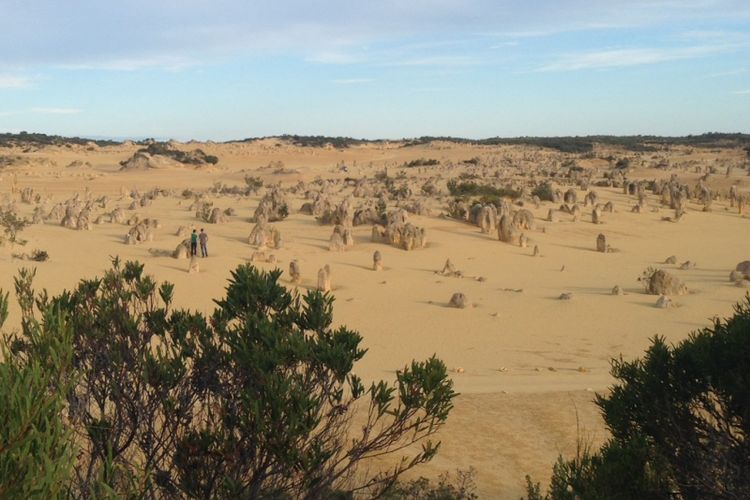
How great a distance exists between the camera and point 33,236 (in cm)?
2002

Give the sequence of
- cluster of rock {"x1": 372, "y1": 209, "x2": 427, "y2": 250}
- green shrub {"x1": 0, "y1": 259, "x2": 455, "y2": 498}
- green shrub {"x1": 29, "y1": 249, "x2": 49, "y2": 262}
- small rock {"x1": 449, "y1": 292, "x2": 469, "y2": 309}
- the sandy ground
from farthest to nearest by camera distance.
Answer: cluster of rock {"x1": 372, "y1": 209, "x2": 427, "y2": 250} → green shrub {"x1": 29, "y1": 249, "x2": 49, "y2": 262} → small rock {"x1": 449, "y1": 292, "x2": 469, "y2": 309} → the sandy ground → green shrub {"x1": 0, "y1": 259, "x2": 455, "y2": 498}

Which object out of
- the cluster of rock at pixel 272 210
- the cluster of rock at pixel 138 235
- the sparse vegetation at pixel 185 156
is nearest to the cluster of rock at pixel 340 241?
the cluster of rock at pixel 272 210

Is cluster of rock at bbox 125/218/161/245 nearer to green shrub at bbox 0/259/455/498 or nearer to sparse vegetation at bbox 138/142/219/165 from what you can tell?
green shrub at bbox 0/259/455/498

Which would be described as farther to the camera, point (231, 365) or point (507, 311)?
point (507, 311)

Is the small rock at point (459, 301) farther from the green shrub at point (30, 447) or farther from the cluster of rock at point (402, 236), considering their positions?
the green shrub at point (30, 447)

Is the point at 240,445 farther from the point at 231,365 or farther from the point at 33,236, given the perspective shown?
the point at 33,236

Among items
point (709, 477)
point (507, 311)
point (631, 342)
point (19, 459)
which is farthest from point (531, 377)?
point (19, 459)

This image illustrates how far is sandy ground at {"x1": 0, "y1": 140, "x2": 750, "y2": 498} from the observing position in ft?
27.8

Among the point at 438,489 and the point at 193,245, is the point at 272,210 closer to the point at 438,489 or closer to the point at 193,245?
the point at 193,245

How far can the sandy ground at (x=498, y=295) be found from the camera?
8461mm

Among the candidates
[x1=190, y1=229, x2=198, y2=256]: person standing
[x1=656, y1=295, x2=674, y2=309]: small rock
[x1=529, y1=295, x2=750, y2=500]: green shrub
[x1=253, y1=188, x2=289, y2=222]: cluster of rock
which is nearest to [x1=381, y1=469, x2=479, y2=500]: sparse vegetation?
[x1=529, y1=295, x2=750, y2=500]: green shrub

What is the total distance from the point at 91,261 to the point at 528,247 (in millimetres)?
12967

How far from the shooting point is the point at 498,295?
15336 millimetres

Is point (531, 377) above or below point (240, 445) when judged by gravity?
Answer: below
